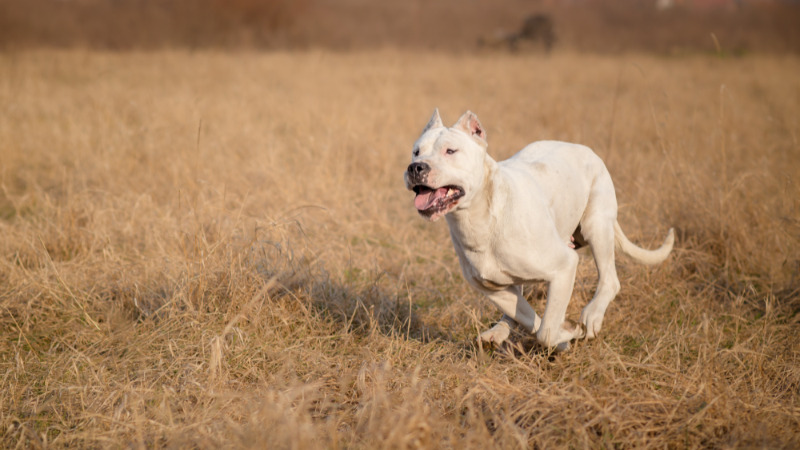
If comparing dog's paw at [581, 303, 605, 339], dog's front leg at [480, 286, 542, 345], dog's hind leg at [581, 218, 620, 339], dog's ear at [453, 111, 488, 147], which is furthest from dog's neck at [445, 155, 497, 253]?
dog's hind leg at [581, 218, 620, 339]

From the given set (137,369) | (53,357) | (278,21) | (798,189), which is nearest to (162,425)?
(137,369)

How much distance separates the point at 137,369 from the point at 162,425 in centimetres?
73

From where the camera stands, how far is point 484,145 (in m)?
2.91

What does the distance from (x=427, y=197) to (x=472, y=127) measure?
0.47 meters

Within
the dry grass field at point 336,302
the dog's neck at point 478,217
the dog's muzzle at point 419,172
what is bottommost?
the dry grass field at point 336,302

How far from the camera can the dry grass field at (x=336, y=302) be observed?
255 centimetres

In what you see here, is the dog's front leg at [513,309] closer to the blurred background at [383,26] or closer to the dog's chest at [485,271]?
the dog's chest at [485,271]

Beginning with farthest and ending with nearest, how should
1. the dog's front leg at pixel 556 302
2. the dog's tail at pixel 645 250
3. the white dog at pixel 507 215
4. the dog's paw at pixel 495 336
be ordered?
the dog's tail at pixel 645 250, the dog's paw at pixel 495 336, the dog's front leg at pixel 556 302, the white dog at pixel 507 215

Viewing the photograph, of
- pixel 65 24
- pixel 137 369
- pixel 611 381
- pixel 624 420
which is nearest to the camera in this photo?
pixel 624 420

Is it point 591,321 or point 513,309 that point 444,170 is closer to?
point 513,309

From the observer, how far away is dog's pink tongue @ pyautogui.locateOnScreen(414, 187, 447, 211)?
8.62 feet

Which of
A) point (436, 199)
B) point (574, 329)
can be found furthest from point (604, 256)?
point (436, 199)

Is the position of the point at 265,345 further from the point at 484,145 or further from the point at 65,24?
the point at 65,24

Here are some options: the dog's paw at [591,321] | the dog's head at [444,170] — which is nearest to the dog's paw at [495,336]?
the dog's paw at [591,321]
